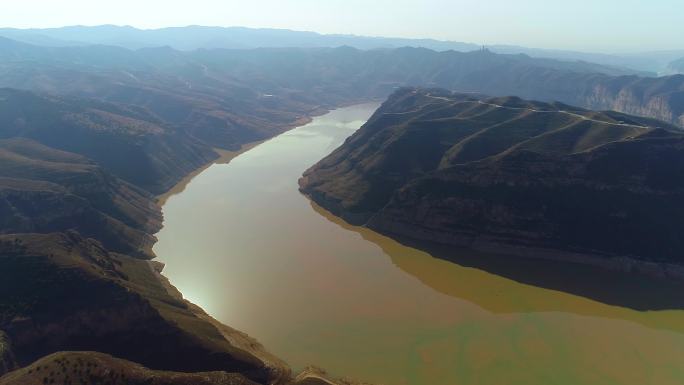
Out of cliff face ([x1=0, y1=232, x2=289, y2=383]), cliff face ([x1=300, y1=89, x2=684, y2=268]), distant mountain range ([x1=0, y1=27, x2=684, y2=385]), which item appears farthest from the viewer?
cliff face ([x1=300, y1=89, x2=684, y2=268])

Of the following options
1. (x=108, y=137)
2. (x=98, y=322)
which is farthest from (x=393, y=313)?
(x=108, y=137)

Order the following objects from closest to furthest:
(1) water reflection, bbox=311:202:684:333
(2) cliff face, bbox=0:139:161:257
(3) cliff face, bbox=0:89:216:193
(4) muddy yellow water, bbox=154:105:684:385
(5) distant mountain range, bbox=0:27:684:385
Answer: (5) distant mountain range, bbox=0:27:684:385
(4) muddy yellow water, bbox=154:105:684:385
(1) water reflection, bbox=311:202:684:333
(2) cliff face, bbox=0:139:161:257
(3) cliff face, bbox=0:89:216:193

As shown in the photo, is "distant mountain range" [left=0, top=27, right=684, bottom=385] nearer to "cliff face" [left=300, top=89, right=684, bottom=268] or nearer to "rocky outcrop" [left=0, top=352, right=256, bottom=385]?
"rocky outcrop" [left=0, top=352, right=256, bottom=385]

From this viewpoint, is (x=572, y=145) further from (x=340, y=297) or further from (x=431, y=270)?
(x=340, y=297)

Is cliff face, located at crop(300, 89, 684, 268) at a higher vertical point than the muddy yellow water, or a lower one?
higher

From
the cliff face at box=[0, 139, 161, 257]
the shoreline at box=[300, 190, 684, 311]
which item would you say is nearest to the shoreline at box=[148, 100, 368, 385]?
the cliff face at box=[0, 139, 161, 257]

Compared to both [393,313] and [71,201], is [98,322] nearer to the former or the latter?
[393,313]

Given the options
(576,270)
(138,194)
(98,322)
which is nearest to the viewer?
(98,322)

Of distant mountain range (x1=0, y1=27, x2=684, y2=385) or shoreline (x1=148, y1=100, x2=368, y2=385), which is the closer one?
shoreline (x1=148, y1=100, x2=368, y2=385)
